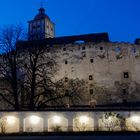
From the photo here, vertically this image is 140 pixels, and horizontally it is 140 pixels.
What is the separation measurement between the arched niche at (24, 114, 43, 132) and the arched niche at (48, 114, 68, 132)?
2.66 feet

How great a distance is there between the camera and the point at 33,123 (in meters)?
32.2

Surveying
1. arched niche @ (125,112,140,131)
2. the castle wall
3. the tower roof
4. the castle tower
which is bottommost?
arched niche @ (125,112,140,131)

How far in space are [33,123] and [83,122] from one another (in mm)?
4183

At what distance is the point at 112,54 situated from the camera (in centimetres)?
5544

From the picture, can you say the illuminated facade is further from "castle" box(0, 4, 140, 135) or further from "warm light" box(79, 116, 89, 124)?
"castle" box(0, 4, 140, 135)

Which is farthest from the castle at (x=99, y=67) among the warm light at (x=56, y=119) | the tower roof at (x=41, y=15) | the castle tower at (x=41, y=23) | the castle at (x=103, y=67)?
the tower roof at (x=41, y=15)

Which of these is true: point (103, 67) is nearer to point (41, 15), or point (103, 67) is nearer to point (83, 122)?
point (83, 122)

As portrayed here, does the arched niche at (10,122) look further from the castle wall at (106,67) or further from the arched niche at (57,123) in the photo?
the castle wall at (106,67)

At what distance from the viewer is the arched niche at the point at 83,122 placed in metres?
31.9

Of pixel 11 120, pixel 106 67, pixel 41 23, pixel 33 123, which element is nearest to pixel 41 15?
pixel 41 23

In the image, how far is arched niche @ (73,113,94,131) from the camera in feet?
105

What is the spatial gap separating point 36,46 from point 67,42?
18721 millimetres

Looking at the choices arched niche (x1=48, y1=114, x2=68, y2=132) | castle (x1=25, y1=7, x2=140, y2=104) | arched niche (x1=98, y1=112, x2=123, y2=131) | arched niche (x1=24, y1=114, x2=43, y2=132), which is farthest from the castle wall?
arched niche (x1=24, y1=114, x2=43, y2=132)

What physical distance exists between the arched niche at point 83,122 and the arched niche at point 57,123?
32.6 inches
